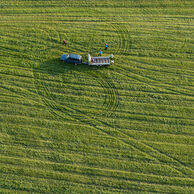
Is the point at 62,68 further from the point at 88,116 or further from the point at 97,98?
the point at 88,116

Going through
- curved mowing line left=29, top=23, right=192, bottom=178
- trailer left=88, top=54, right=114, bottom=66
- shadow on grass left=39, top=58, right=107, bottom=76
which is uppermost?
trailer left=88, top=54, right=114, bottom=66

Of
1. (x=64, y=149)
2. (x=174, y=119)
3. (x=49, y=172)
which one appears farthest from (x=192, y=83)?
(x=49, y=172)

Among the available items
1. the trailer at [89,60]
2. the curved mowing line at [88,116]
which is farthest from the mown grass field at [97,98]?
the trailer at [89,60]

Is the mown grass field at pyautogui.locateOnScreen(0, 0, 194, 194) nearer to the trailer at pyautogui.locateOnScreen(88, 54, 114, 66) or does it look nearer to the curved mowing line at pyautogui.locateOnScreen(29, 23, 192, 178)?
the curved mowing line at pyautogui.locateOnScreen(29, 23, 192, 178)

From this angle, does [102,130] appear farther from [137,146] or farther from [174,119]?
[174,119]

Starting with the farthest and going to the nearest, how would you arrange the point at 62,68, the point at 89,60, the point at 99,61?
the point at 62,68, the point at 99,61, the point at 89,60

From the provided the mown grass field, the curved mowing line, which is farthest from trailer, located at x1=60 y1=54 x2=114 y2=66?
the curved mowing line

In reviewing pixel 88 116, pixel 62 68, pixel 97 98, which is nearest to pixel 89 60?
pixel 62 68

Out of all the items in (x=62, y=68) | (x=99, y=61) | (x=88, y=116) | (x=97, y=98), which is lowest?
(x=88, y=116)
